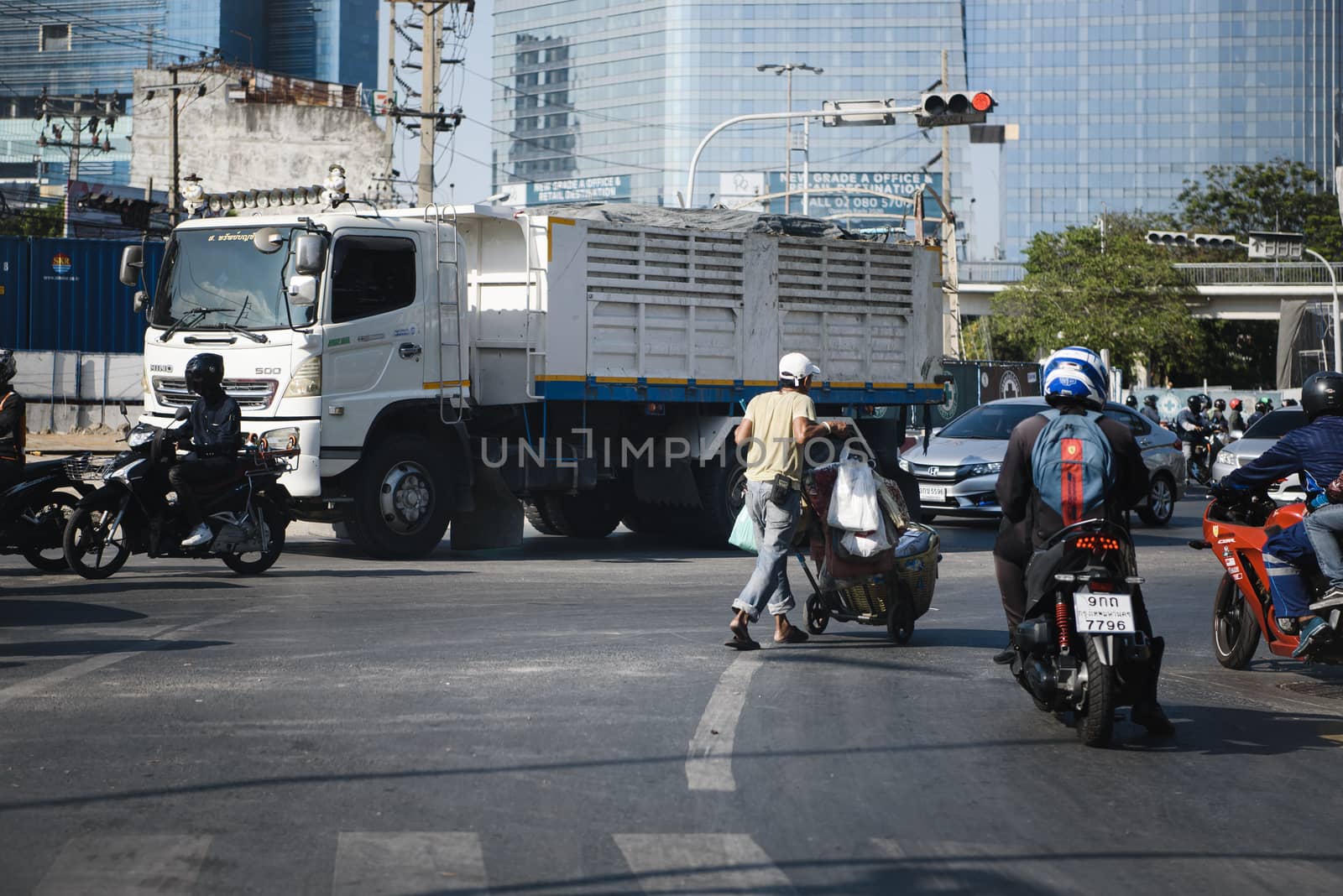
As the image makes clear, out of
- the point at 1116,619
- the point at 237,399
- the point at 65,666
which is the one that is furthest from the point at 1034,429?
the point at 237,399

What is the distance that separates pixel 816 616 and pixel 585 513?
7626 millimetres

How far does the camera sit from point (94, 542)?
11875 mm

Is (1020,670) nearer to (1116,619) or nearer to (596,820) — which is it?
(1116,619)

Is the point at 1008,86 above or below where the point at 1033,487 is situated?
above

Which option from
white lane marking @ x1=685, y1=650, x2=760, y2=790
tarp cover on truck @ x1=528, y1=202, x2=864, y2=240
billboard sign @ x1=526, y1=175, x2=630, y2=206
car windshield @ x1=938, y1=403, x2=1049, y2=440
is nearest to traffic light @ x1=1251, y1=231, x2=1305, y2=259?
car windshield @ x1=938, y1=403, x2=1049, y2=440

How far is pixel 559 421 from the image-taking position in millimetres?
15070

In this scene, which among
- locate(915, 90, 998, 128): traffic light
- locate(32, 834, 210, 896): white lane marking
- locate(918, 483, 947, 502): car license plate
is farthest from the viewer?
locate(915, 90, 998, 128): traffic light

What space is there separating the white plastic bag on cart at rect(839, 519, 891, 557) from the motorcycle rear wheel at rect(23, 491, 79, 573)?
5.99 metres

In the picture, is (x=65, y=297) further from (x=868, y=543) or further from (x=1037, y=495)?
(x=1037, y=495)

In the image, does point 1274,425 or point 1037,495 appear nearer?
point 1037,495

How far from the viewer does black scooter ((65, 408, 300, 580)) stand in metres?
11.9

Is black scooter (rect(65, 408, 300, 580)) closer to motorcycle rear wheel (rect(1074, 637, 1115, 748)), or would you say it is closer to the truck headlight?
the truck headlight

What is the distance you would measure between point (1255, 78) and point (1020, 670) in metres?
151

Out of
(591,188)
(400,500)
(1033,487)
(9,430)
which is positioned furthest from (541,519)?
(591,188)
